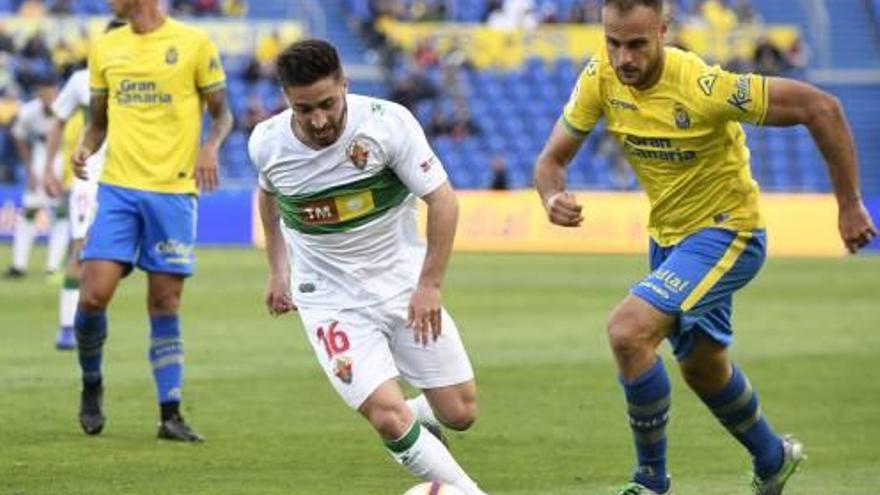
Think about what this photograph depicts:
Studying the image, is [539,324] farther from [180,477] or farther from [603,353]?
[180,477]

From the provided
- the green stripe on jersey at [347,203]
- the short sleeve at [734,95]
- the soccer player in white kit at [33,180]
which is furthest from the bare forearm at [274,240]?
the soccer player in white kit at [33,180]

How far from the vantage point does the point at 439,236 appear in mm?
8688

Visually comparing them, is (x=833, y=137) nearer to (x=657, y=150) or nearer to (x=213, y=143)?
(x=657, y=150)

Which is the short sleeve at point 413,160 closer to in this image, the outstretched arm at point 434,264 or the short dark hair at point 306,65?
the outstretched arm at point 434,264

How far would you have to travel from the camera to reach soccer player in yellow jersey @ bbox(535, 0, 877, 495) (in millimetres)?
8820

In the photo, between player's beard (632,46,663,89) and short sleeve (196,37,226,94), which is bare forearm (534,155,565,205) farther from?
short sleeve (196,37,226,94)

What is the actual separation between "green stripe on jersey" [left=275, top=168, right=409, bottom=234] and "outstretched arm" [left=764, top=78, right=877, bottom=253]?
1.67 meters

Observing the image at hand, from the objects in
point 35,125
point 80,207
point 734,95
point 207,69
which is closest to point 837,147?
point 734,95

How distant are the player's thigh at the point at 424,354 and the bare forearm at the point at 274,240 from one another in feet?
2.26

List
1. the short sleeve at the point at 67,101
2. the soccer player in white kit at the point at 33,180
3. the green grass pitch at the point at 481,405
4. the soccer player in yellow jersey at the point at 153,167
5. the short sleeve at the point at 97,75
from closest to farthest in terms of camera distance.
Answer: the green grass pitch at the point at 481,405
the soccer player in yellow jersey at the point at 153,167
the short sleeve at the point at 97,75
the short sleeve at the point at 67,101
the soccer player in white kit at the point at 33,180

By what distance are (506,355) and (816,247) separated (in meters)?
16.5

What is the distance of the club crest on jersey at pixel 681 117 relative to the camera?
9070 mm

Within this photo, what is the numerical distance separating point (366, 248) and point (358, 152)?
1.59 ft

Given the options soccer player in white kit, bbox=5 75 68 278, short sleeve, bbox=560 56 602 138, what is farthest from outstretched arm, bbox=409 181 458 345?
soccer player in white kit, bbox=5 75 68 278
